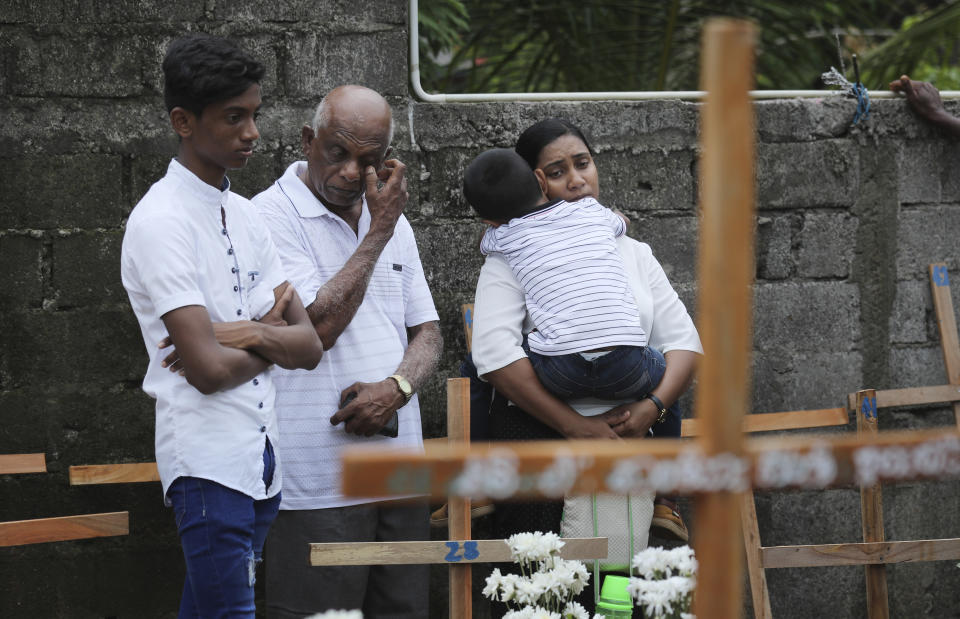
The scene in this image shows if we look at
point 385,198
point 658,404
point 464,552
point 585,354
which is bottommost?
point 464,552

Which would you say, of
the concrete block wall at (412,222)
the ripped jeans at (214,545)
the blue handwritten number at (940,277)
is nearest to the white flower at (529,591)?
the ripped jeans at (214,545)

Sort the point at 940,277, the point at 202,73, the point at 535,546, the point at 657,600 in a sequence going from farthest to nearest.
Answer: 1. the point at 940,277
2. the point at 202,73
3. the point at 535,546
4. the point at 657,600

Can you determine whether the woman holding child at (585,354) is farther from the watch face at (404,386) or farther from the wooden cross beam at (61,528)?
the wooden cross beam at (61,528)

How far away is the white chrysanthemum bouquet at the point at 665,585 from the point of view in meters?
1.83

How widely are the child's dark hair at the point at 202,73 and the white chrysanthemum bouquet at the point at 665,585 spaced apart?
1369mm

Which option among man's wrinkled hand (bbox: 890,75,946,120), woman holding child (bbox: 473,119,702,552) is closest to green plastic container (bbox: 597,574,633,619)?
woman holding child (bbox: 473,119,702,552)

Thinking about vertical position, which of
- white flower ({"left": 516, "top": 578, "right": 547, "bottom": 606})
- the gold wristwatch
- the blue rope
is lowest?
white flower ({"left": 516, "top": 578, "right": 547, "bottom": 606})

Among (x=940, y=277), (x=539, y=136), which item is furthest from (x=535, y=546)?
(x=940, y=277)

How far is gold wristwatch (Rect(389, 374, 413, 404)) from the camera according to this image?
2.83 metres

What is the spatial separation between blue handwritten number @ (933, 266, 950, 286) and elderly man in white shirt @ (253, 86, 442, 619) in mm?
2042

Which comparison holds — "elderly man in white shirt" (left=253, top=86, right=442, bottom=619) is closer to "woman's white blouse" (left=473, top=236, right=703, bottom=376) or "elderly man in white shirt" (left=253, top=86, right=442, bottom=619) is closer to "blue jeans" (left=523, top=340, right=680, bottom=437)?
"woman's white blouse" (left=473, top=236, right=703, bottom=376)

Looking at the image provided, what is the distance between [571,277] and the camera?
9.33ft

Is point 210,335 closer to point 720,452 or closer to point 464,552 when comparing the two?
point 464,552

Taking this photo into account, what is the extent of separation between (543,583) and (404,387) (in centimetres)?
92
